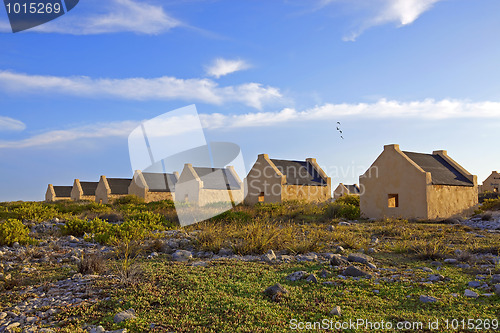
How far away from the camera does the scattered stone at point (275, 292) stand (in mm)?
4831

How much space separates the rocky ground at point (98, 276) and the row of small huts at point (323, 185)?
1332 centimetres

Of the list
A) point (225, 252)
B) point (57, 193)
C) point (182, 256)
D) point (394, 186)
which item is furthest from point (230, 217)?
point (57, 193)

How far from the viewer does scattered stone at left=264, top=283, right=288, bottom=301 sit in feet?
15.9

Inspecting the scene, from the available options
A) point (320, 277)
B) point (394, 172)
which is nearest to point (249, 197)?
point (394, 172)

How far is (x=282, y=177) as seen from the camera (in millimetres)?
30734

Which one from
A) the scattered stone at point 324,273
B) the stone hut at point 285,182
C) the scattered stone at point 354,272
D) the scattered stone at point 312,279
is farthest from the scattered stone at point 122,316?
the stone hut at point 285,182

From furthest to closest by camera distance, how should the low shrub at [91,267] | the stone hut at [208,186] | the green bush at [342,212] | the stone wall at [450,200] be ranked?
the stone hut at [208,186], the stone wall at [450,200], the green bush at [342,212], the low shrub at [91,267]

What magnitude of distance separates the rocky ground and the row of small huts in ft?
43.7

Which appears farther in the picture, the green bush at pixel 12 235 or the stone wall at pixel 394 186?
the stone wall at pixel 394 186

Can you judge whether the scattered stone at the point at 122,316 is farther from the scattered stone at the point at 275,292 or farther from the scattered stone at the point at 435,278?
the scattered stone at the point at 435,278

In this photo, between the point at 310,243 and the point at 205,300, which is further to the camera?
the point at 310,243

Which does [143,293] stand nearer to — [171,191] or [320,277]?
[320,277]

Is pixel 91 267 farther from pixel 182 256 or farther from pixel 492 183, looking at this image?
pixel 492 183

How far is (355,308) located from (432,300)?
117 centimetres
